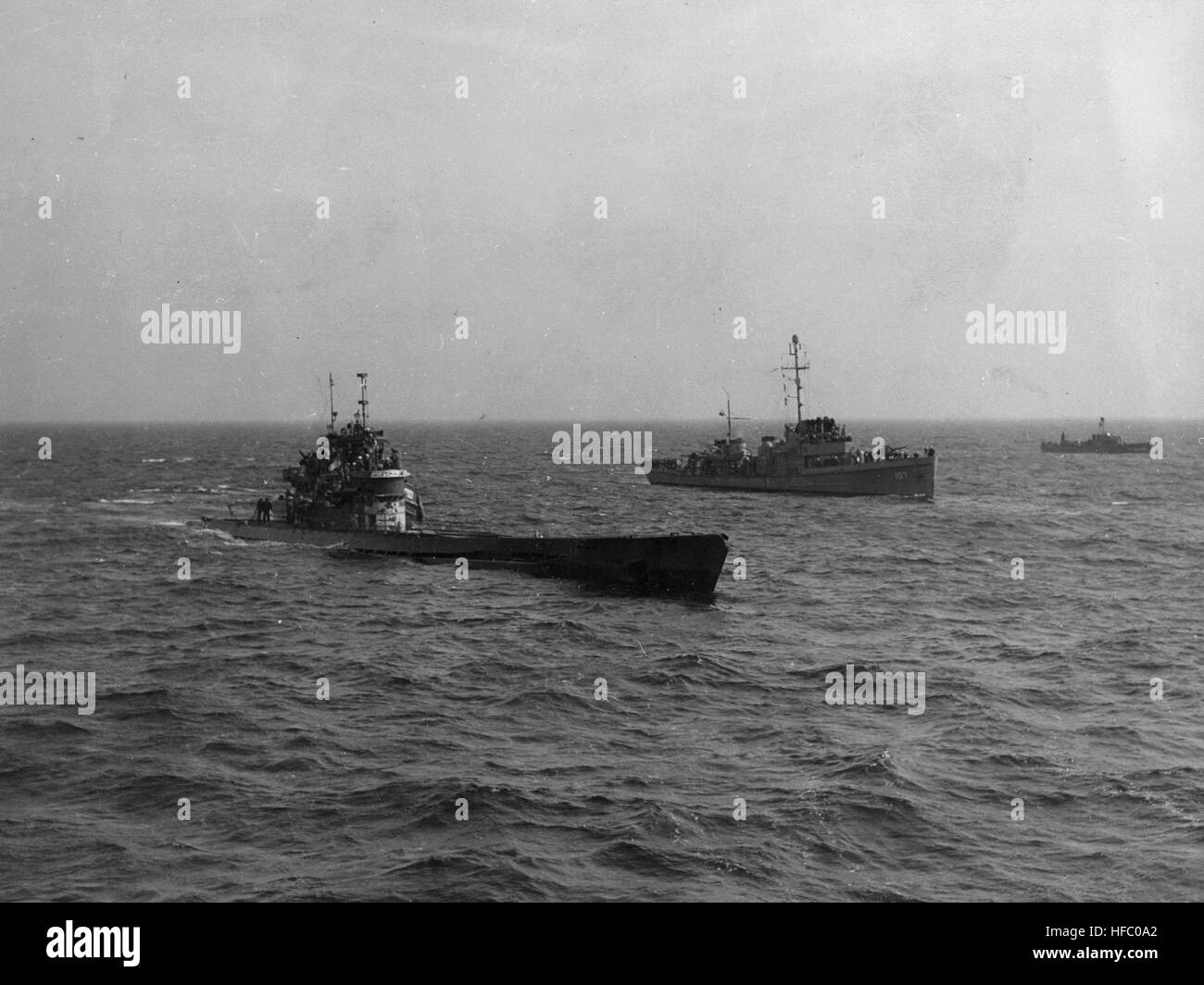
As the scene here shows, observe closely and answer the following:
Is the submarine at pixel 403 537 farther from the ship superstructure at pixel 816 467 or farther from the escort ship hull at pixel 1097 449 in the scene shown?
the escort ship hull at pixel 1097 449

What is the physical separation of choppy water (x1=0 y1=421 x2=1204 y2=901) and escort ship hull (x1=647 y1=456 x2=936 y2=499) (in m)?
32.0

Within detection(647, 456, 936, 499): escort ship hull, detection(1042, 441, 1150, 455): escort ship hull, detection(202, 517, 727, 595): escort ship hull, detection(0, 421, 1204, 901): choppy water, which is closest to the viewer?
detection(0, 421, 1204, 901): choppy water

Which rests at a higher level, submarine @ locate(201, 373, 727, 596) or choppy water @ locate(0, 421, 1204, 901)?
submarine @ locate(201, 373, 727, 596)

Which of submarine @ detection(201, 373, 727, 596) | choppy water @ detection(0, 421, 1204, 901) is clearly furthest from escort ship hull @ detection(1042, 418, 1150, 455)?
submarine @ detection(201, 373, 727, 596)

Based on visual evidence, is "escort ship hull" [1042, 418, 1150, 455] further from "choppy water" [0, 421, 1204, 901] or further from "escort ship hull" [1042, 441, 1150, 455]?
"choppy water" [0, 421, 1204, 901]

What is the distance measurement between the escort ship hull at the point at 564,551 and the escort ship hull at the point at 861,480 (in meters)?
44.8

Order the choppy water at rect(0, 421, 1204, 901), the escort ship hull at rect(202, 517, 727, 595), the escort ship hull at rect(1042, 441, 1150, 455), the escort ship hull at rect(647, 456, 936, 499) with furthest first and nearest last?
the escort ship hull at rect(1042, 441, 1150, 455)
the escort ship hull at rect(647, 456, 936, 499)
the escort ship hull at rect(202, 517, 727, 595)
the choppy water at rect(0, 421, 1204, 901)

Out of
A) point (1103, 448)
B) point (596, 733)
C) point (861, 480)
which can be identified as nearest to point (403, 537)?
point (596, 733)

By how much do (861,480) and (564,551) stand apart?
46.6m

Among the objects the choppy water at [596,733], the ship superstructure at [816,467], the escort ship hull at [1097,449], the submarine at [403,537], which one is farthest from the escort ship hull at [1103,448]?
the submarine at [403,537]

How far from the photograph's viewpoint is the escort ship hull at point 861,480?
85.5m

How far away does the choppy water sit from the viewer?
1623 centimetres

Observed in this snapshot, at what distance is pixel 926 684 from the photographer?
27.3m
